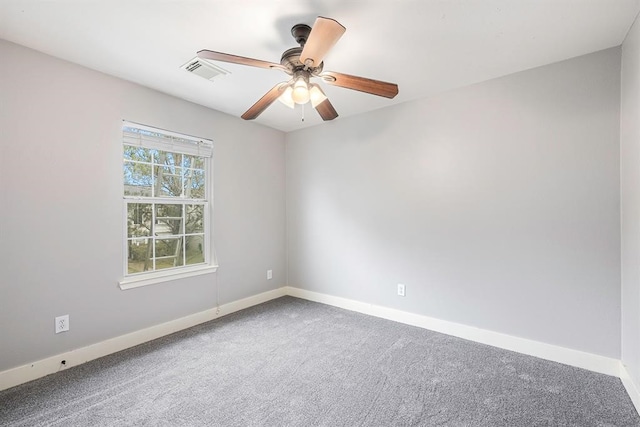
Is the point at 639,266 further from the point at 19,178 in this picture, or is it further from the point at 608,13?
the point at 19,178

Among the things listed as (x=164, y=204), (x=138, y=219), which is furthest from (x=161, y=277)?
(x=164, y=204)

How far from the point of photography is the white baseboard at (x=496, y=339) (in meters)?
2.14

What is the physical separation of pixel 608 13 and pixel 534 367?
7.95 feet

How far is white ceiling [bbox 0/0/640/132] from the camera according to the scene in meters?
1.68

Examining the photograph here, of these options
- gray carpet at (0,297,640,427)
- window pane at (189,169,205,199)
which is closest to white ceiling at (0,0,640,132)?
window pane at (189,169,205,199)

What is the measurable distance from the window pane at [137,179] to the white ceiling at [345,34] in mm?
769

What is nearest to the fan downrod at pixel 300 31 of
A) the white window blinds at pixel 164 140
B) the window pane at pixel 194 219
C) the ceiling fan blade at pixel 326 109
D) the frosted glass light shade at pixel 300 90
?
the frosted glass light shade at pixel 300 90

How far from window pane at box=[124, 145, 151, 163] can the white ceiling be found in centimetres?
61

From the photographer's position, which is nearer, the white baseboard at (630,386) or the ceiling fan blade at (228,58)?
the ceiling fan blade at (228,58)

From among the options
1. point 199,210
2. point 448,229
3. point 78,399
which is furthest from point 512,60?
point 78,399

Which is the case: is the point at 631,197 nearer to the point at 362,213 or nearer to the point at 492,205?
the point at 492,205

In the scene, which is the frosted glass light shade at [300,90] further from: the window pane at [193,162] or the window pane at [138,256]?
the window pane at [138,256]

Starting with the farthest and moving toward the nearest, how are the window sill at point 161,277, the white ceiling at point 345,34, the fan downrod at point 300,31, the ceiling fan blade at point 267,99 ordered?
the window sill at point 161,277
the ceiling fan blade at point 267,99
the fan downrod at point 300,31
the white ceiling at point 345,34

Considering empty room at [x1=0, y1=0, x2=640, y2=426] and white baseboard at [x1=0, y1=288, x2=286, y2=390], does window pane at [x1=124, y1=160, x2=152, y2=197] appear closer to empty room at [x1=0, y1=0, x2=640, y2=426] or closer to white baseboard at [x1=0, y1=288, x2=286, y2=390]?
empty room at [x1=0, y1=0, x2=640, y2=426]
